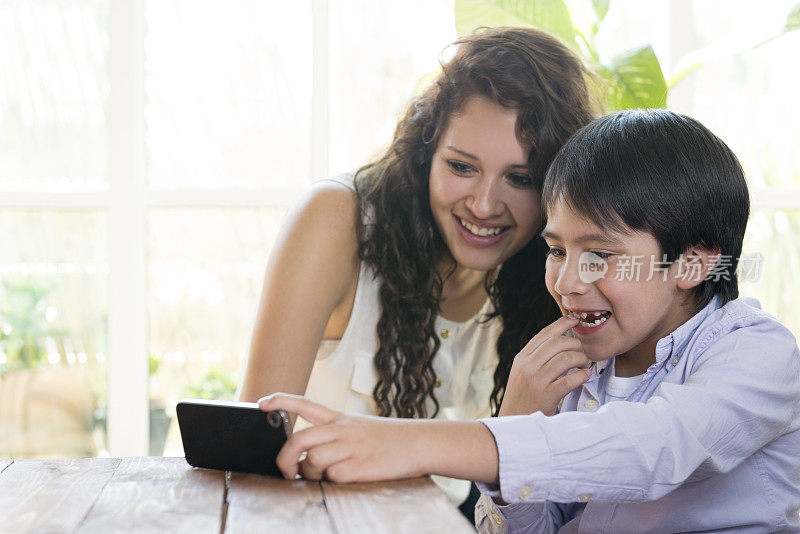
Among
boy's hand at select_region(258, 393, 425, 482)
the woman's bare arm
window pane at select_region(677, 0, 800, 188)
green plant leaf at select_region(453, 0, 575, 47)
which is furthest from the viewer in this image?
window pane at select_region(677, 0, 800, 188)

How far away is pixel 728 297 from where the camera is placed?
1.38 m

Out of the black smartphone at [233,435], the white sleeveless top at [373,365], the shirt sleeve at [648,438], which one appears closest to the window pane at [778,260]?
the white sleeveless top at [373,365]

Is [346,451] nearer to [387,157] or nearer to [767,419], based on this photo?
[767,419]

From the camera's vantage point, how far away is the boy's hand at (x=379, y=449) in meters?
0.95

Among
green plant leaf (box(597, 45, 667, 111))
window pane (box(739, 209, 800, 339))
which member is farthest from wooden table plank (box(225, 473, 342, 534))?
window pane (box(739, 209, 800, 339))

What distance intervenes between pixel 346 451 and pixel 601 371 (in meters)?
0.68

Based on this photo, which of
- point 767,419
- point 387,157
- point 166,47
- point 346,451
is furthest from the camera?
point 166,47

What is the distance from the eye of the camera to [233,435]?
1004 mm

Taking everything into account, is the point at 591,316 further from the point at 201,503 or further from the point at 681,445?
the point at 201,503

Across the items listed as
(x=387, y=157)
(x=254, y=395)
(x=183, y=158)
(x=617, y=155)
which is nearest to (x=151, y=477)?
(x=254, y=395)

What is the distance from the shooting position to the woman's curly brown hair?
1.77 meters

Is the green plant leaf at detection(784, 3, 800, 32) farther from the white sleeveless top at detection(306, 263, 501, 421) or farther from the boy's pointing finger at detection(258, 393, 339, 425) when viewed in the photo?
the boy's pointing finger at detection(258, 393, 339, 425)

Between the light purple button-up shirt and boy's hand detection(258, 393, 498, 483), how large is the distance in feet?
0.11

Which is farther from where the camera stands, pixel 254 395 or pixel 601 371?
pixel 254 395
